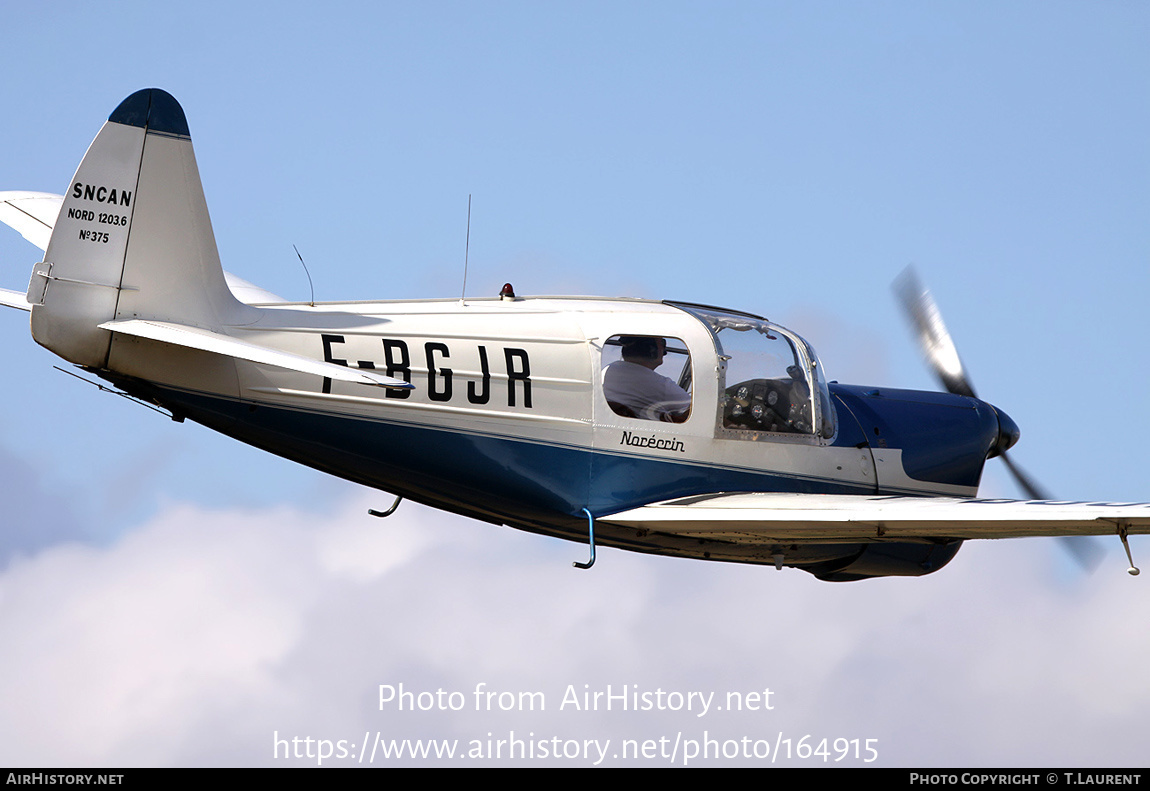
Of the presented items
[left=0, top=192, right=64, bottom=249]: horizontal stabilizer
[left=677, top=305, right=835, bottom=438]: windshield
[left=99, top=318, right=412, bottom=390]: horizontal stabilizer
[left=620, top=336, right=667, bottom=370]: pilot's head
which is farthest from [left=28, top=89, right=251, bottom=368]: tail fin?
[left=677, top=305, right=835, bottom=438]: windshield

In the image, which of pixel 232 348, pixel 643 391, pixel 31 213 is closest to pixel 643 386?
pixel 643 391

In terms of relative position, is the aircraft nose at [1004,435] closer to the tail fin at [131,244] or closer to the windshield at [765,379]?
the windshield at [765,379]

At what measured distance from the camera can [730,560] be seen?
11375 millimetres

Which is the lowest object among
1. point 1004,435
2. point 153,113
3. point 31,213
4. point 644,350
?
point 1004,435

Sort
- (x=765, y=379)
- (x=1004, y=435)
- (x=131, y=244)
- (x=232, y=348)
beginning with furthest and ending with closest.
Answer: (x=1004, y=435) < (x=765, y=379) < (x=131, y=244) < (x=232, y=348)

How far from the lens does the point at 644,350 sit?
10.4m

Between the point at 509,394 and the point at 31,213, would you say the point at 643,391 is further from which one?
the point at 31,213

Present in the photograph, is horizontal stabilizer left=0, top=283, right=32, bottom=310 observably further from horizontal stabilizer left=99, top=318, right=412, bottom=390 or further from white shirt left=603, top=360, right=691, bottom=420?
white shirt left=603, top=360, right=691, bottom=420

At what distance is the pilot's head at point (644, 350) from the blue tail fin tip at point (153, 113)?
3.57 meters

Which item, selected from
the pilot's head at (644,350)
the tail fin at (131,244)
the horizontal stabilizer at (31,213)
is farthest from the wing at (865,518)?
the horizontal stabilizer at (31,213)

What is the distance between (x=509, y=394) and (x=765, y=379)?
236 cm

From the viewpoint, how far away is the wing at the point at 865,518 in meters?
8.70
